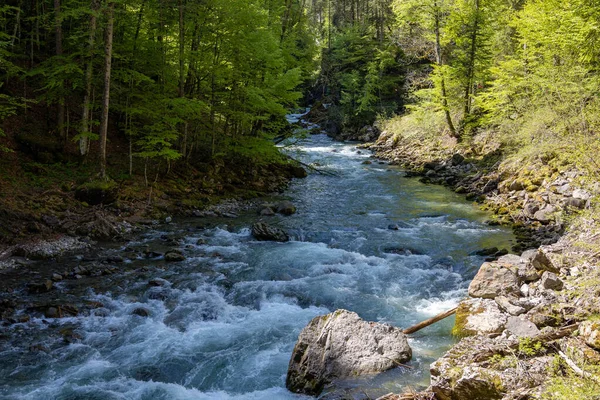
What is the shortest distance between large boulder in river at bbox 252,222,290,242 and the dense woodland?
4.56 m

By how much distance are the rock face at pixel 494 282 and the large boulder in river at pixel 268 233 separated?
6872mm

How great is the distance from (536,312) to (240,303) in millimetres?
6227

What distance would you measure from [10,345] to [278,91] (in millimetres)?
15261

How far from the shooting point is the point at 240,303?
10102 millimetres

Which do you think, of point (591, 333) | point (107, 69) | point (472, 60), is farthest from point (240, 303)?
point (472, 60)

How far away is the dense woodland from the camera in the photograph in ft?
46.5

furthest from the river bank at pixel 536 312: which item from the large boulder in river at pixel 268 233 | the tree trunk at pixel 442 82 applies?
the tree trunk at pixel 442 82

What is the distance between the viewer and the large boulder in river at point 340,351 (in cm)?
680

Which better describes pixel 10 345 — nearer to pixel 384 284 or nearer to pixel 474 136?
pixel 384 284

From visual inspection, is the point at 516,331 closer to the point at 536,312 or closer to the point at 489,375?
the point at 536,312

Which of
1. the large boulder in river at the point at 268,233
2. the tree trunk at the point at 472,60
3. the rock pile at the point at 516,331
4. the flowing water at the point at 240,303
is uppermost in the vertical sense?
the tree trunk at the point at 472,60

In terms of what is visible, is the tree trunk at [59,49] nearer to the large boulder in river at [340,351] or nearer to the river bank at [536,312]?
the large boulder in river at [340,351]

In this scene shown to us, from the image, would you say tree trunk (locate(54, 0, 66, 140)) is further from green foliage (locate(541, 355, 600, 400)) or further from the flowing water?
green foliage (locate(541, 355, 600, 400))

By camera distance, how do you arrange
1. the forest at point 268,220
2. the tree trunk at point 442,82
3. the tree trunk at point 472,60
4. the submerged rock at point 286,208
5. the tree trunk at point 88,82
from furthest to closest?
the tree trunk at point 442,82 → the tree trunk at point 472,60 → the submerged rock at point 286,208 → the tree trunk at point 88,82 → the forest at point 268,220
